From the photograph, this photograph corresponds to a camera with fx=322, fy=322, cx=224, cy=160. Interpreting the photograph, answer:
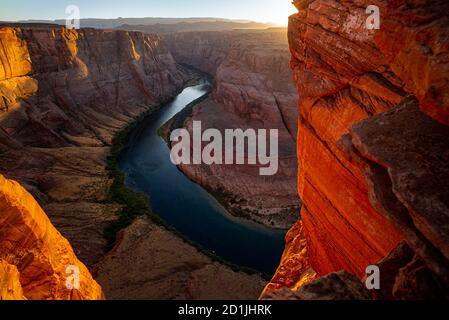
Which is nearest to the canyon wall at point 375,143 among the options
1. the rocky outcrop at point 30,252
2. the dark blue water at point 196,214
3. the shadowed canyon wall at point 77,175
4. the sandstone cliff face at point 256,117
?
the shadowed canyon wall at point 77,175

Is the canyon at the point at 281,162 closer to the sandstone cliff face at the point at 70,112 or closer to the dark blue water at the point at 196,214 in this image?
the sandstone cliff face at the point at 70,112

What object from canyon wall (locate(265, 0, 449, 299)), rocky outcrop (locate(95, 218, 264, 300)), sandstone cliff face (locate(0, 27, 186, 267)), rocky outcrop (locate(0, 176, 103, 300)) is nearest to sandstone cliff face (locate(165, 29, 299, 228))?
rocky outcrop (locate(95, 218, 264, 300))

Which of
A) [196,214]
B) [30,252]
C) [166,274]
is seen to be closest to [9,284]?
[30,252]

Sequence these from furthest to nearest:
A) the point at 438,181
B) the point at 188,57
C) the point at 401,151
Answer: the point at 188,57 < the point at 401,151 < the point at 438,181

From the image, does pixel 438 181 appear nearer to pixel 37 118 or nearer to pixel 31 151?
pixel 31 151

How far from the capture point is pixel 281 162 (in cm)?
3972

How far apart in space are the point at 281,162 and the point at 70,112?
34.1 metres

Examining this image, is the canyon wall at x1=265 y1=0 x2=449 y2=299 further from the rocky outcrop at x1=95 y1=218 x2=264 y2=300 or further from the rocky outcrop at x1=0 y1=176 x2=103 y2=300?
the rocky outcrop at x1=0 y1=176 x2=103 y2=300

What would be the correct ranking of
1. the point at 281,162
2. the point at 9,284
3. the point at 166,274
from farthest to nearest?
the point at 281,162
the point at 166,274
the point at 9,284

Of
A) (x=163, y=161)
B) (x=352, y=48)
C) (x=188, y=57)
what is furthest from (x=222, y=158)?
(x=188, y=57)

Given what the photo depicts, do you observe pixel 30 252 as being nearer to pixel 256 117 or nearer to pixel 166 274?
pixel 166 274

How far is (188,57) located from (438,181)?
373 ft

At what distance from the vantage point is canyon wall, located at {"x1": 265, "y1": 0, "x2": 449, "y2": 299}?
6371 millimetres

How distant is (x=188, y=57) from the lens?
370 feet
